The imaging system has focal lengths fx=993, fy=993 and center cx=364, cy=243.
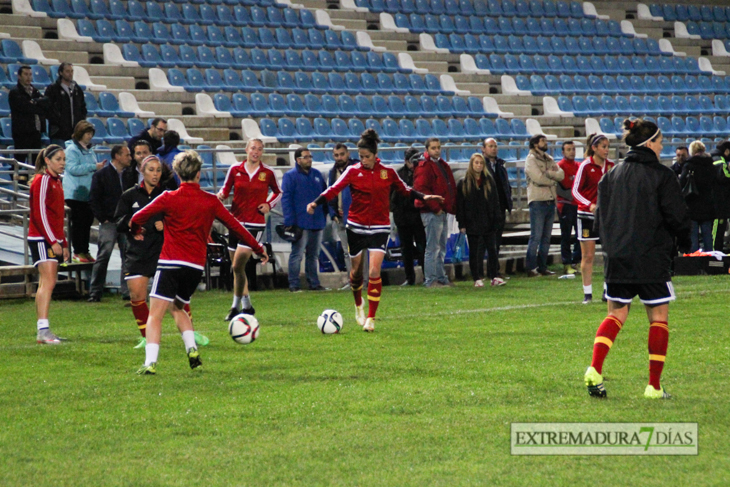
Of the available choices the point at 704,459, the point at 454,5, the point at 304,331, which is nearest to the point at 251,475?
the point at 704,459

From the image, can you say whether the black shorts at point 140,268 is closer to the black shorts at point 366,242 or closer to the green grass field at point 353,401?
the green grass field at point 353,401

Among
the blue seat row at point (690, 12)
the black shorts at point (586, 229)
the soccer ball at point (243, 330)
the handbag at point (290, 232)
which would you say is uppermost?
the blue seat row at point (690, 12)

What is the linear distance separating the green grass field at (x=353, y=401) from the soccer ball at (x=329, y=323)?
15 centimetres

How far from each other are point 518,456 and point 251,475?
1.40 meters

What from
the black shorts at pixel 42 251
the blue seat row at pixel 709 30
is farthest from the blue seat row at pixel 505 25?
the black shorts at pixel 42 251

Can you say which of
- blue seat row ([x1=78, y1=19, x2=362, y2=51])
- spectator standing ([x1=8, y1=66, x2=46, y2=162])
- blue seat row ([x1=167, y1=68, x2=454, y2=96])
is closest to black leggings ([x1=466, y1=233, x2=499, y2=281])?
spectator standing ([x1=8, y1=66, x2=46, y2=162])

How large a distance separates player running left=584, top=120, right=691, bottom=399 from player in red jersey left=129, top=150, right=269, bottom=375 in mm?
3315

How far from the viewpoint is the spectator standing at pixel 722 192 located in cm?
1688

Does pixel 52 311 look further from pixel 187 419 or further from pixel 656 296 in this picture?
pixel 656 296

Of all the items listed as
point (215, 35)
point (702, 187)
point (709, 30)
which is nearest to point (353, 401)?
point (702, 187)

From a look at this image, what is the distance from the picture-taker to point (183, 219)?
8.10m

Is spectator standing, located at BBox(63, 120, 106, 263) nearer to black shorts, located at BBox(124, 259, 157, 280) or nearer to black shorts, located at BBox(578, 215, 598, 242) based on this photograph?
black shorts, located at BBox(124, 259, 157, 280)

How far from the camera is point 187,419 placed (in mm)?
6383

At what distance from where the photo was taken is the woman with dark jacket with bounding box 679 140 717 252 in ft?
54.8
